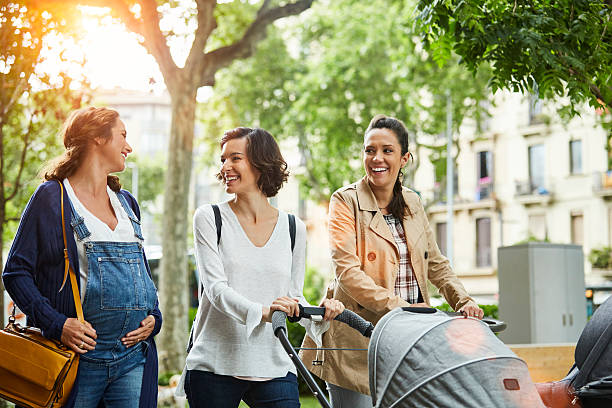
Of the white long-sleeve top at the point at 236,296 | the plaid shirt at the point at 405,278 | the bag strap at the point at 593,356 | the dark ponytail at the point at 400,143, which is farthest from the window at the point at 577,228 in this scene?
the white long-sleeve top at the point at 236,296

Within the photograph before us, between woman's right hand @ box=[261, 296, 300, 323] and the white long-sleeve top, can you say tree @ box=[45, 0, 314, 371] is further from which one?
woman's right hand @ box=[261, 296, 300, 323]

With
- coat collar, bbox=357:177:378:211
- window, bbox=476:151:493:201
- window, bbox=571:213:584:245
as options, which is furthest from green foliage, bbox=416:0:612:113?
window, bbox=476:151:493:201

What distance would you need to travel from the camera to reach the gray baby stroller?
9.75ft

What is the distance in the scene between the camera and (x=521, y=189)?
4284cm

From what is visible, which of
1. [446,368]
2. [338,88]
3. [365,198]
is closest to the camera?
[446,368]

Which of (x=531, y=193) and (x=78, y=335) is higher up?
(x=531, y=193)

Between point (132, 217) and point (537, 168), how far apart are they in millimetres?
40465

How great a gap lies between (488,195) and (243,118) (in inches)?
718

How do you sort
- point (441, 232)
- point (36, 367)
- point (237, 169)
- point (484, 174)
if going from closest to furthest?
point (36, 367) → point (237, 169) → point (484, 174) → point (441, 232)

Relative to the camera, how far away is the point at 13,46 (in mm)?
8133

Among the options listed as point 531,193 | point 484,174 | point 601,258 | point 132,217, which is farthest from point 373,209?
point 484,174

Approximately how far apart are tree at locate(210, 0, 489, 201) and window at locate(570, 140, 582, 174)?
41.8 feet

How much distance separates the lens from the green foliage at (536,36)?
6789 mm

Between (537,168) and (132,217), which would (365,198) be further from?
(537,168)
